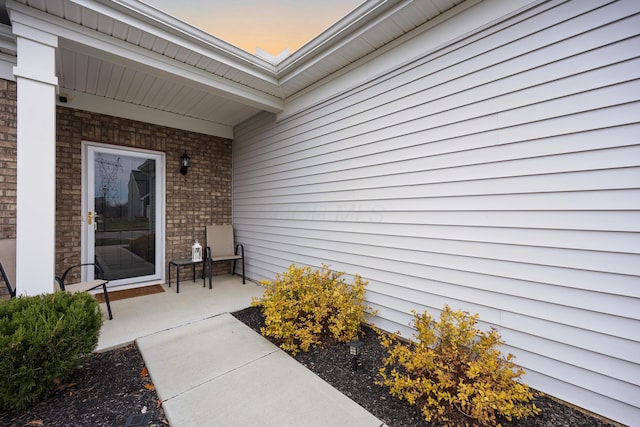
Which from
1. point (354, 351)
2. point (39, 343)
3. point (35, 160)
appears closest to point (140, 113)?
point (35, 160)

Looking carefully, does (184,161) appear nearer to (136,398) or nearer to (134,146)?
(134,146)

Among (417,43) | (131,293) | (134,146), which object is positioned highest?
(417,43)

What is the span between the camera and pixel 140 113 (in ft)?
14.4

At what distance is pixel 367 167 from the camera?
9.82 feet

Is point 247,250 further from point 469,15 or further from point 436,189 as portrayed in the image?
point 469,15

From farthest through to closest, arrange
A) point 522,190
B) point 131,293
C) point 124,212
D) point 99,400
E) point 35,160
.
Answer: point 124,212, point 131,293, point 35,160, point 522,190, point 99,400

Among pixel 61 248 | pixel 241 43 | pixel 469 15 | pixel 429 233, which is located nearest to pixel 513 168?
pixel 429 233

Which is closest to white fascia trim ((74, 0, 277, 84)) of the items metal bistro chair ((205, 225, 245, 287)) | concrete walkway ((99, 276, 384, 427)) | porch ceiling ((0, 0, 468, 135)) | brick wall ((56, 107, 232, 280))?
porch ceiling ((0, 0, 468, 135))

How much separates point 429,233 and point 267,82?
2.86 m

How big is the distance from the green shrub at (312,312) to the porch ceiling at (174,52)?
8.41 feet

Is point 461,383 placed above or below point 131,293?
above

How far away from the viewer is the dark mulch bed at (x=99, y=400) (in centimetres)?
164

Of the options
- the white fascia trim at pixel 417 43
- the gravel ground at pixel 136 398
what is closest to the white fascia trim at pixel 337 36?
the white fascia trim at pixel 417 43

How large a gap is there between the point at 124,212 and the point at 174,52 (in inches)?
110
